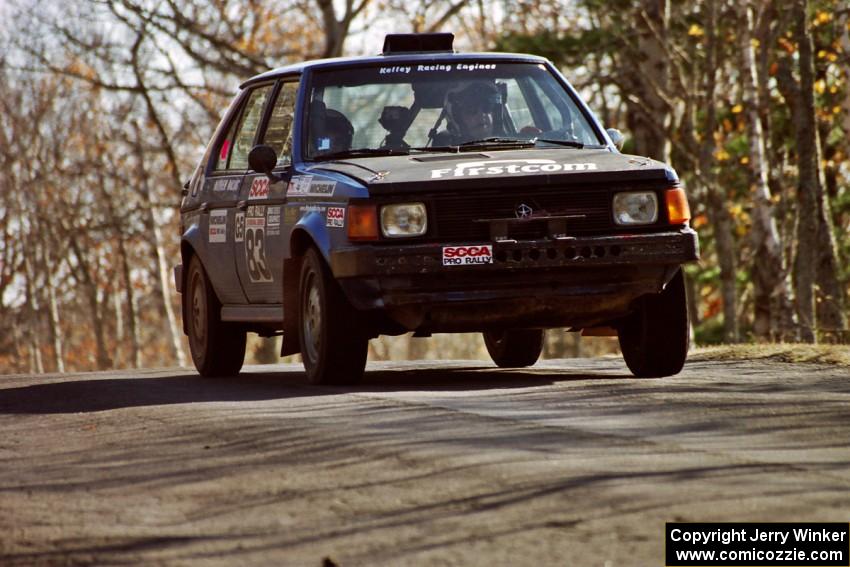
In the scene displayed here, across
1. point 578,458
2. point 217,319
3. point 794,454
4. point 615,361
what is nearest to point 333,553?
point 578,458

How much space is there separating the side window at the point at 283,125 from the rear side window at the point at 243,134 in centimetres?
24

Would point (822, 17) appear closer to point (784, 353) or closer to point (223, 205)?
point (784, 353)

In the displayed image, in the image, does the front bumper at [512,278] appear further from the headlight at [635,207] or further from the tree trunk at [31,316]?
the tree trunk at [31,316]

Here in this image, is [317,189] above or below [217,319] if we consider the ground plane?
above

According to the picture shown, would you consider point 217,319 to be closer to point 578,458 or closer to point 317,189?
point 317,189

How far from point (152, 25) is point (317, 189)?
23280 millimetres

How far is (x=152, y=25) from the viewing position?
32.6m

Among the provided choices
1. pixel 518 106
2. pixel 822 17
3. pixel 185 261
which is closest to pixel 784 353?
pixel 518 106

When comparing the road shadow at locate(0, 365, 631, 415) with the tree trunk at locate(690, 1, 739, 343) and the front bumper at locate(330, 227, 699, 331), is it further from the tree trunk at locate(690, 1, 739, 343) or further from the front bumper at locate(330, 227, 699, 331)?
the tree trunk at locate(690, 1, 739, 343)

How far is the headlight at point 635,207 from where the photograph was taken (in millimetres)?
9750

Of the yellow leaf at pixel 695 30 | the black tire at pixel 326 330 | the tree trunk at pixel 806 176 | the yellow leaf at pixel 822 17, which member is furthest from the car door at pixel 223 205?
the yellow leaf at pixel 822 17

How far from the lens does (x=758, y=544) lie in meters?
4.84

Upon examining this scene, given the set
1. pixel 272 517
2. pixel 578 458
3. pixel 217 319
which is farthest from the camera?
pixel 217 319

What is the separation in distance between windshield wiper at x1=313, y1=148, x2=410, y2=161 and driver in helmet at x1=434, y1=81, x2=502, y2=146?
0.79ft
